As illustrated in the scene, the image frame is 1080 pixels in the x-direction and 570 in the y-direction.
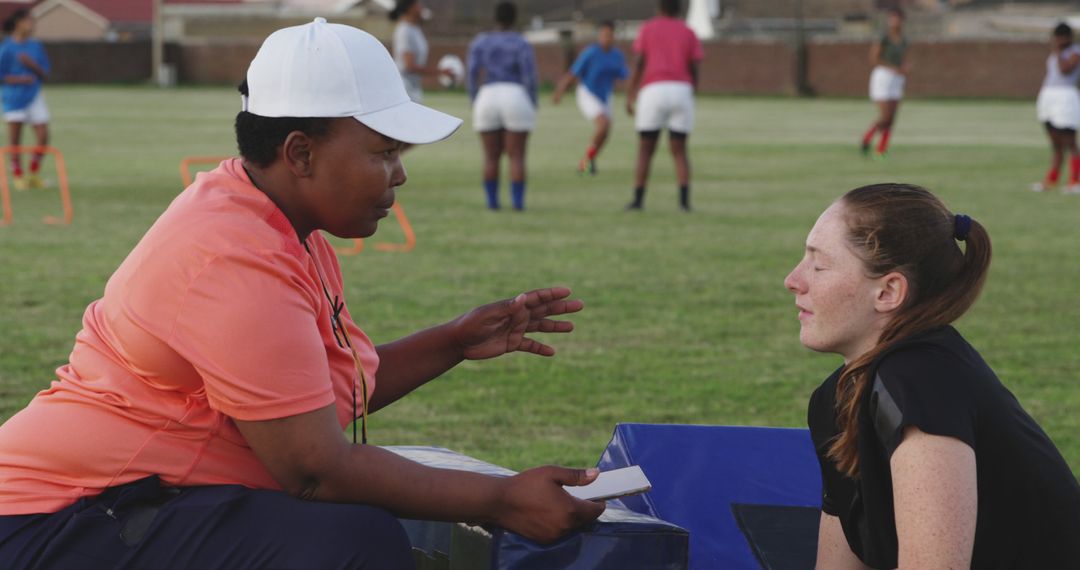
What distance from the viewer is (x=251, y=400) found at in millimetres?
2793

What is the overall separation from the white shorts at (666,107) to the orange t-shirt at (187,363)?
1144cm

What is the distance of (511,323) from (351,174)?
2.46ft

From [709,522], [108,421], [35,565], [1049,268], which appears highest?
[108,421]

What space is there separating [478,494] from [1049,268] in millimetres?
8537

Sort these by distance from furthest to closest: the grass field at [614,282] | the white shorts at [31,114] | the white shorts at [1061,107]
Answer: the white shorts at [31,114] < the white shorts at [1061,107] < the grass field at [614,282]

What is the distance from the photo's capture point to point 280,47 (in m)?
3.02

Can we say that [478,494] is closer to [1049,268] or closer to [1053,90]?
[1049,268]

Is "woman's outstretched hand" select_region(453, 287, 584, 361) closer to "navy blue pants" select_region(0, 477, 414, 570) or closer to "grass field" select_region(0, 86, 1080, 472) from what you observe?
"navy blue pants" select_region(0, 477, 414, 570)

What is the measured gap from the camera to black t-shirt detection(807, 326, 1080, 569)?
275cm

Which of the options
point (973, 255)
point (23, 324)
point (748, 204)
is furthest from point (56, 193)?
point (973, 255)

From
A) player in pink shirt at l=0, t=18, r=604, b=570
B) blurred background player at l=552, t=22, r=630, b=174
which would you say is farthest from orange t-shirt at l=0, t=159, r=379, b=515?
blurred background player at l=552, t=22, r=630, b=174

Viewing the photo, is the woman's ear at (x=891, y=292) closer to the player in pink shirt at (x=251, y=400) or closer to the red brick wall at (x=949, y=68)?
the player in pink shirt at (x=251, y=400)

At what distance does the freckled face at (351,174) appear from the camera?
2994mm

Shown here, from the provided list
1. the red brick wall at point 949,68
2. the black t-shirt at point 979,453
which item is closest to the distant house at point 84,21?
the red brick wall at point 949,68
